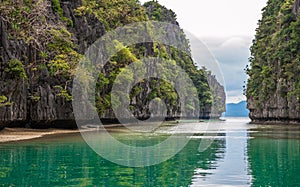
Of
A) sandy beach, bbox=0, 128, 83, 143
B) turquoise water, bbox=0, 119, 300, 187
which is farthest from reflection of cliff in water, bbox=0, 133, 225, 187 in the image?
sandy beach, bbox=0, 128, 83, 143

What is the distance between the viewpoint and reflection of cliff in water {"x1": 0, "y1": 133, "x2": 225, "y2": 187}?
13250mm

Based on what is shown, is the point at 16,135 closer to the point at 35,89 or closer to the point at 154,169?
the point at 35,89

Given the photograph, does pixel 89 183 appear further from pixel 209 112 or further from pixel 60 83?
pixel 209 112

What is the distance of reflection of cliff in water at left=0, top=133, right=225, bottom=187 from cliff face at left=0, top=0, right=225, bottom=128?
1027 cm

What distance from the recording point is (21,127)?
3669 centimetres

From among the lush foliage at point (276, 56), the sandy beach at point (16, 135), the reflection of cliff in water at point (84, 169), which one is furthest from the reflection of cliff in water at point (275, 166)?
the lush foliage at point (276, 56)

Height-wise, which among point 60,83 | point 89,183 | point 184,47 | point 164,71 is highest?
point 184,47

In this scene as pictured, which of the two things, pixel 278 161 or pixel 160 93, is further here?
pixel 160 93

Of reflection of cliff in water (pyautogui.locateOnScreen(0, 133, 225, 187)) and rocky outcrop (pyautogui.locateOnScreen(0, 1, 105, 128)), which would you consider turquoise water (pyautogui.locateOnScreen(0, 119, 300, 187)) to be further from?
rocky outcrop (pyautogui.locateOnScreen(0, 1, 105, 128))

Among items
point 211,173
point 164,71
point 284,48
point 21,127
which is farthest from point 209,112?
point 211,173

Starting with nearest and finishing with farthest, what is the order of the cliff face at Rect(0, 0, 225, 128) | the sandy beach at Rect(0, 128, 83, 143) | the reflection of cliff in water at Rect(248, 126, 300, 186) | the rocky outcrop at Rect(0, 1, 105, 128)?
the reflection of cliff in water at Rect(248, 126, 300, 186), the sandy beach at Rect(0, 128, 83, 143), the cliff face at Rect(0, 0, 225, 128), the rocky outcrop at Rect(0, 1, 105, 128)

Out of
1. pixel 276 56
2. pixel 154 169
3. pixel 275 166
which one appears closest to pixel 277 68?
pixel 276 56

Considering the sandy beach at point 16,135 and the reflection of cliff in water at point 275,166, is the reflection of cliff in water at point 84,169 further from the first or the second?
the sandy beach at point 16,135

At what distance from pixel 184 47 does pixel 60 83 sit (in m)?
89.1
